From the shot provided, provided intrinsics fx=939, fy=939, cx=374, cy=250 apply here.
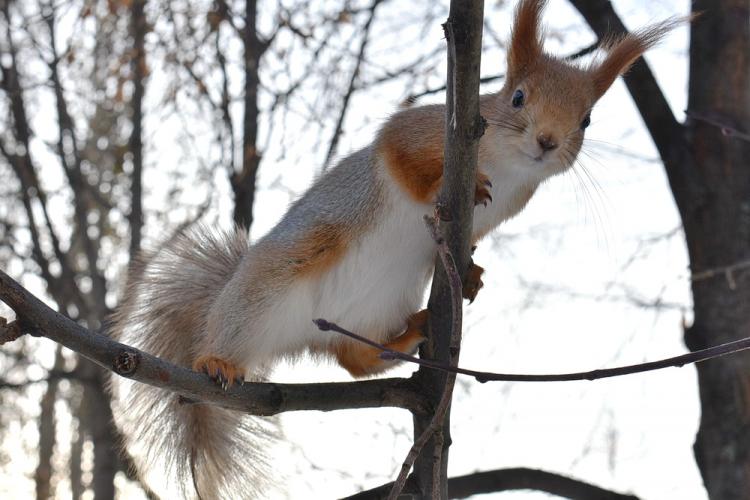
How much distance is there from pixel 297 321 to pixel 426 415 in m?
0.62

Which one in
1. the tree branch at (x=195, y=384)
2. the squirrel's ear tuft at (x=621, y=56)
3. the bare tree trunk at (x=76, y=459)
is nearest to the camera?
the tree branch at (x=195, y=384)

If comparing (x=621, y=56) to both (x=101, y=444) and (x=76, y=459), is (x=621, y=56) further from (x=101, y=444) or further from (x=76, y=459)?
(x=76, y=459)

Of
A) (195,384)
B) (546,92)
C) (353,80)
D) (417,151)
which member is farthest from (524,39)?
(353,80)

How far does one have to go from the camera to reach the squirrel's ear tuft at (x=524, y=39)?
305 centimetres

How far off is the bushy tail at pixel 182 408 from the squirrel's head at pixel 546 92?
4.23ft

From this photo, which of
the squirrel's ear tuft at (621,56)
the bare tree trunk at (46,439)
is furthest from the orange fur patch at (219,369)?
the bare tree trunk at (46,439)

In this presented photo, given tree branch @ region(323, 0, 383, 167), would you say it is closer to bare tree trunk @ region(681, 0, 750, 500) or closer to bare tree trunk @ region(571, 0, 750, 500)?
bare tree trunk @ region(571, 0, 750, 500)

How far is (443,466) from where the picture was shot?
8.25 feet

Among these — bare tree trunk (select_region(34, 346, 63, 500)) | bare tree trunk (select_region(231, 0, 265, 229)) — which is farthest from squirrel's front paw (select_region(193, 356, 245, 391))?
bare tree trunk (select_region(34, 346, 63, 500))

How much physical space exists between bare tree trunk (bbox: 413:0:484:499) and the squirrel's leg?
9.7 inches

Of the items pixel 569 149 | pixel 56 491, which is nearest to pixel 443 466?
pixel 569 149

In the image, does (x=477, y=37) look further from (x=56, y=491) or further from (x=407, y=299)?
(x=56, y=491)

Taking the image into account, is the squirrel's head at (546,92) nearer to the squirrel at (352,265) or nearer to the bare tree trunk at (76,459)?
the squirrel at (352,265)

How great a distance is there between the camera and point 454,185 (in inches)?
90.5
